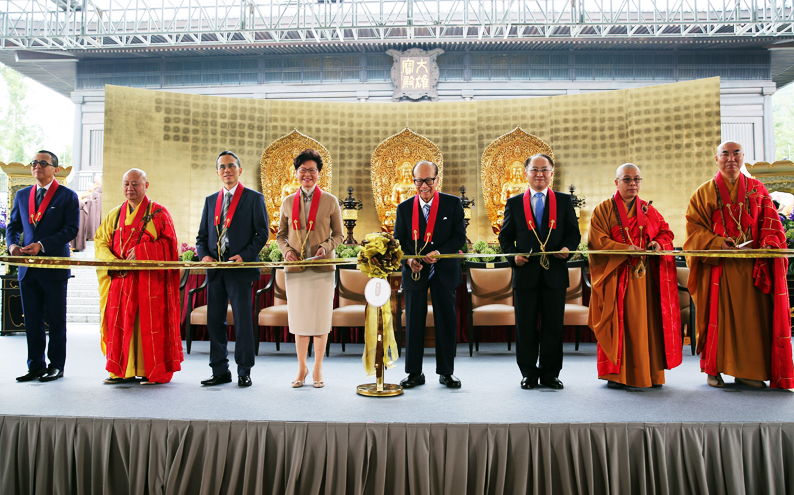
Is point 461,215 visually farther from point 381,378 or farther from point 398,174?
point 398,174

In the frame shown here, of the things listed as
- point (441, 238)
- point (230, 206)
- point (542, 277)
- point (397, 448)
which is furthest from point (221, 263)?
point (542, 277)

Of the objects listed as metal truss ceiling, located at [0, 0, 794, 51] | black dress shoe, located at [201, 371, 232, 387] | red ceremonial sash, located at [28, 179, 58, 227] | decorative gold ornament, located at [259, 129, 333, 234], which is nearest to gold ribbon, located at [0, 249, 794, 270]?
red ceremonial sash, located at [28, 179, 58, 227]

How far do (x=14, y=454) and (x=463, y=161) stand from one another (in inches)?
267

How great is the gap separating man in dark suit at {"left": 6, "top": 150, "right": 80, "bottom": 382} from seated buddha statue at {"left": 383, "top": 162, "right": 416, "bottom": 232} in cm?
479

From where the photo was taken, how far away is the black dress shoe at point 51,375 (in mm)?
3246

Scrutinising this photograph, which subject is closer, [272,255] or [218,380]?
[218,380]

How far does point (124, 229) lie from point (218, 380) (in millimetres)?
1089

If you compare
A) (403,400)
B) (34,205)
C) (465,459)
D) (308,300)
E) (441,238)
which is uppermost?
(34,205)

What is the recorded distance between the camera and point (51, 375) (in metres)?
3.31

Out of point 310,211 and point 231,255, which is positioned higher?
point 310,211

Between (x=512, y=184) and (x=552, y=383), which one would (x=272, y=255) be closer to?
(x=552, y=383)

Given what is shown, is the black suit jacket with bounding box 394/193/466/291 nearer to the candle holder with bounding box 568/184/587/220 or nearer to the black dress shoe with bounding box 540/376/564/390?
the black dress shoe with bounding box 540/376/564/390

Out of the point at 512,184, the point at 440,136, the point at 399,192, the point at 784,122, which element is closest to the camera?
the point at 512,184

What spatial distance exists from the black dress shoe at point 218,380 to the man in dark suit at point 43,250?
101 centimetres
